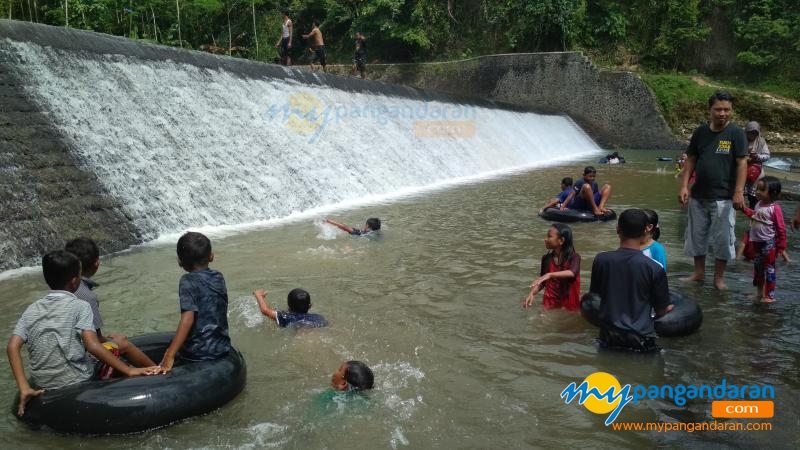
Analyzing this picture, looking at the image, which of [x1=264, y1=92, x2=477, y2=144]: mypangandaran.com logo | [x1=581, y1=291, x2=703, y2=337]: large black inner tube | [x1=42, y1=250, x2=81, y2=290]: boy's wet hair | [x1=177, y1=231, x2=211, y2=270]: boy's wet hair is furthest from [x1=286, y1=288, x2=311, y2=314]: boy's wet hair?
[x1=264, y1=92, x2=477, y2=144]: mypangandaran.com logo

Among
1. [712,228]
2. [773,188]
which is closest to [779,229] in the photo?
[773,188]

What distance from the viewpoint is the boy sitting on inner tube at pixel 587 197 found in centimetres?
879

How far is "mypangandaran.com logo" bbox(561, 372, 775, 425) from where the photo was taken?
10.9 ft

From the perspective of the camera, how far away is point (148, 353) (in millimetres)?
3439

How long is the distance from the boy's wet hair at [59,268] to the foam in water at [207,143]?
13.4 ft

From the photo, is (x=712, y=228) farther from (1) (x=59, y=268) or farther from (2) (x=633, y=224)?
(1) (x=59, y=268)

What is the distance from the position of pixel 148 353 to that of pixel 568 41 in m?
29.6

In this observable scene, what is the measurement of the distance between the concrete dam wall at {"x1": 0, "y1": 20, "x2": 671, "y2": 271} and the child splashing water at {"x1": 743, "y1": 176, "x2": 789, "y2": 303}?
249 inches

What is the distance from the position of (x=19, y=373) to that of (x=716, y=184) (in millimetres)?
5639

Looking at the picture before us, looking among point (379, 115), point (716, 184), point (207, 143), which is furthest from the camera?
point (379, 115)

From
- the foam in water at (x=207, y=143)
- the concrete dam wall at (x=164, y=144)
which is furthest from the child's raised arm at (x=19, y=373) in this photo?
the foam in water at (x=207, y=143)

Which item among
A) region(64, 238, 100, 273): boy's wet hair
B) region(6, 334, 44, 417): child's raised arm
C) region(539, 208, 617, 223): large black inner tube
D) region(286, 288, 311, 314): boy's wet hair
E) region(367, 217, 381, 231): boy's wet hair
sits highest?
region(64, 238, 100, 273): boy's wet hair

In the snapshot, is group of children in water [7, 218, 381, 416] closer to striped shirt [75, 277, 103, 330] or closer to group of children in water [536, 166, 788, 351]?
striped shirt [75, 277, 103, 330]

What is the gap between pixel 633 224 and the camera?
3.56 meters
